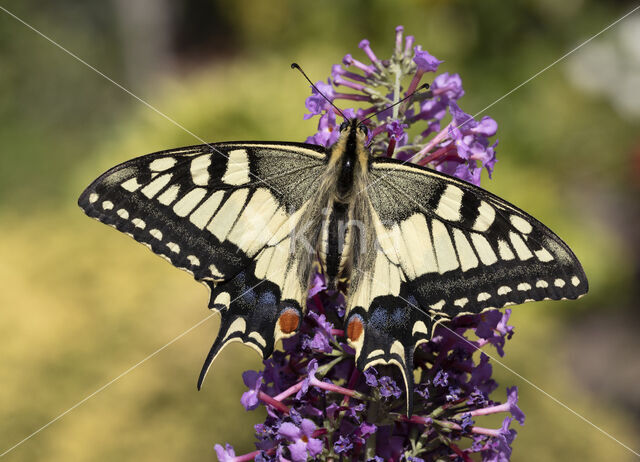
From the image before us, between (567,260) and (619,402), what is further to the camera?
(619,402)

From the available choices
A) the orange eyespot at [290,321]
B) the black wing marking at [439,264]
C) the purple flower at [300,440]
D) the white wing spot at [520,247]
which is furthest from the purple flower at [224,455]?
the white wing spot at [520,247]

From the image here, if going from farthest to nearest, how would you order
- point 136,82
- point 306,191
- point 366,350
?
point 136,82 → point 306,191 → point 366,350

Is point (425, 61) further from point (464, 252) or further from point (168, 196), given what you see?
point (168, 196)

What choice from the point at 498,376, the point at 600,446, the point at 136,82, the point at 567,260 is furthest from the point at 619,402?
the point at 136,82

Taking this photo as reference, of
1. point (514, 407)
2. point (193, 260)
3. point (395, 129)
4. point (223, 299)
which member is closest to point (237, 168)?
point (193, 260)

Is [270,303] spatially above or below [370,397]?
above

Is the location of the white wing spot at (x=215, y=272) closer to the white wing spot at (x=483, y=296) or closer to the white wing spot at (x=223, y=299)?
the white wing spot at (x=223, y=299)

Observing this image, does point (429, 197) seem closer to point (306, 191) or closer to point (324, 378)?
point (306, 191)

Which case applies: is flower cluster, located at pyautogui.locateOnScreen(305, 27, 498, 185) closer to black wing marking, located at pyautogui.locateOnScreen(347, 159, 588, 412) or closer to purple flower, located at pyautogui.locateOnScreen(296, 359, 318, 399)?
black wing marking, located at pyautogui.locateOnScreen(347, 159, 588, 412)
